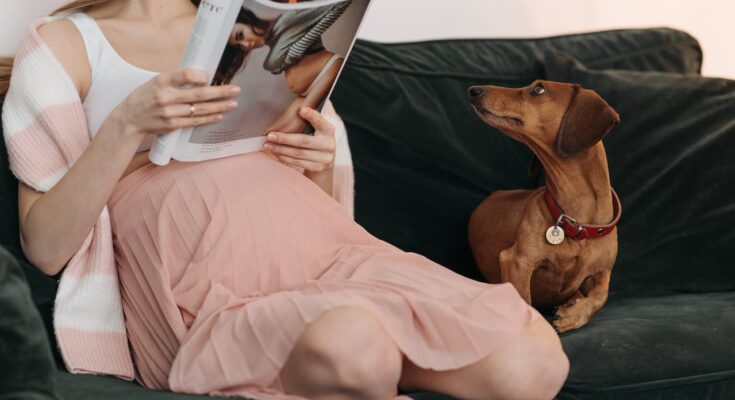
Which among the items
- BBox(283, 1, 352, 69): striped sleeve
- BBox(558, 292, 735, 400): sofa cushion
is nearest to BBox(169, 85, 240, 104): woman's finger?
BBox(283, 1, 352, 69): striped sleeve

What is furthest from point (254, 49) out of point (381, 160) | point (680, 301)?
point (680, 301)

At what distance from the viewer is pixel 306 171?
1.62 meters

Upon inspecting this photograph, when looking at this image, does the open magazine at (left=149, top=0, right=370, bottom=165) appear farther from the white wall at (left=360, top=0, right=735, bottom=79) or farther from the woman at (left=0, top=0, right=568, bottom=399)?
the white wall at (left=360, top=0, right=735, bottom=79)

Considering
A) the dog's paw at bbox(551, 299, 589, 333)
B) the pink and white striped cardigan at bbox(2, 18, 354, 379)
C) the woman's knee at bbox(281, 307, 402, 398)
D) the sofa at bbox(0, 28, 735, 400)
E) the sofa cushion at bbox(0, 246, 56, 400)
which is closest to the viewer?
the sofa cushion at bbox(0, 246, 56, 400)

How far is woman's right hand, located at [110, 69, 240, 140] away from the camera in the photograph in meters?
1.19

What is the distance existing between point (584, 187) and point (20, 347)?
1174mm

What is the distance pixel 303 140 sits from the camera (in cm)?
145

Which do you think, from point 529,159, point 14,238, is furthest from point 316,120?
point 529,159

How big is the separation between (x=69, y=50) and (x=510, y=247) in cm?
95

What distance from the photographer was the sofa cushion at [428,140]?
1912mm

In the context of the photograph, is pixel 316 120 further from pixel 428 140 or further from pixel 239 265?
pixel 428 140

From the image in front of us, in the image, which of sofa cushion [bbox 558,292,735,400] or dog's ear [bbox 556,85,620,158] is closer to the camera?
sofa cushion [bbox 558,292,735,400]

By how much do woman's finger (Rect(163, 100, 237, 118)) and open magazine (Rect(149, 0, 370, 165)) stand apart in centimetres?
3

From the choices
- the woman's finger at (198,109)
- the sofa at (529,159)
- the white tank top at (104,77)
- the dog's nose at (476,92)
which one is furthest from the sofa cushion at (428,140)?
the woman's finger at (198,109)
